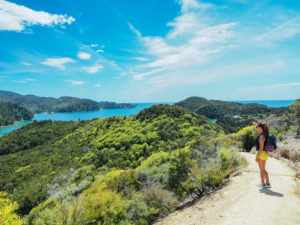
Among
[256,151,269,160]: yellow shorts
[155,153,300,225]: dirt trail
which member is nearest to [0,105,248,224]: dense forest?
[155,153,300,225]: dirt trail

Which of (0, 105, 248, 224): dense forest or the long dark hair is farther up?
the long dark hair

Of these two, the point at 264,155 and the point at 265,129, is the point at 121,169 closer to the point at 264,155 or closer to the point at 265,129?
the point at 264,155

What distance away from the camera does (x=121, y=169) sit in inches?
1040

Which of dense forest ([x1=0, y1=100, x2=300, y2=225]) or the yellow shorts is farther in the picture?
dense forest ([x1=0, y1=100, x2=300, y2=225])

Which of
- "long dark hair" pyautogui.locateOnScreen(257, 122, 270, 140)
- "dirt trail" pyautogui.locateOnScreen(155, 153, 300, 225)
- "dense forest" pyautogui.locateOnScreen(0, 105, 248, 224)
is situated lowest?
"dense forest" pyautogui.locateOnScreen(0, 105, 248, 224)

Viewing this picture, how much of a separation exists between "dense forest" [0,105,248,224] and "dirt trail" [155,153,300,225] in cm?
118

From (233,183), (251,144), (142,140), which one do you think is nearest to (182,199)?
(233,183)

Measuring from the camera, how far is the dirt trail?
379 cm

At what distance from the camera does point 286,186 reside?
17.1 feet

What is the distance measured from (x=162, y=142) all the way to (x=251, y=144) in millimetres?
25061

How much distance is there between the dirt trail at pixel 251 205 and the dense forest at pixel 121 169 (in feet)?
3.87

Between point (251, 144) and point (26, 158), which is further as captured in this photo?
point (26, 158)

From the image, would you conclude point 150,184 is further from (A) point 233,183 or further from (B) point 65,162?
(B) point 65,162

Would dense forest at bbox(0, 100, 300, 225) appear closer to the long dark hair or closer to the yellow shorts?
the yellow shorts
